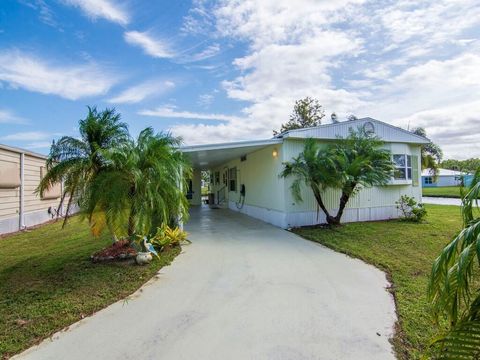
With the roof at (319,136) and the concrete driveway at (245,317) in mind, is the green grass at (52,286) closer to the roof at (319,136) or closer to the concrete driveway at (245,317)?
the concrete driveway at (245,317)

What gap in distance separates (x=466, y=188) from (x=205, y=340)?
2.68 metres

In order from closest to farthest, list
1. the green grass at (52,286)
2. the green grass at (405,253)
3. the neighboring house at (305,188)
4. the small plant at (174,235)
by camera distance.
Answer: the green grass at (405,253) < the green grass at (52,286) < the small plant at (174,235) < the neighboring house at (305,188)

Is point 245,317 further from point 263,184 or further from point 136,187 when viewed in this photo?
point 263,184

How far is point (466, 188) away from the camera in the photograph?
5.85ft

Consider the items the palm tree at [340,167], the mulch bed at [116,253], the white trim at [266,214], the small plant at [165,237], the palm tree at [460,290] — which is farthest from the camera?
the white trim at [266,214]

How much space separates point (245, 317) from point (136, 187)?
317cm

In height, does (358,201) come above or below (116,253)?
above

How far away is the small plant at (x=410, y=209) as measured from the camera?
9977mm

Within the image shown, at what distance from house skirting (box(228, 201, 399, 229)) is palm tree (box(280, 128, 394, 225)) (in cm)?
60

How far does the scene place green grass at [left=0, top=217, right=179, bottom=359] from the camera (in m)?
3.20

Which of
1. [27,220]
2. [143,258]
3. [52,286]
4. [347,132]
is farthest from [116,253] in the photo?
[347,132]

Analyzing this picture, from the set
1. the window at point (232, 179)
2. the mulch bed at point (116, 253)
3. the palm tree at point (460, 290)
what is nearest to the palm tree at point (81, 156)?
the mulch bed at point (116, 253)

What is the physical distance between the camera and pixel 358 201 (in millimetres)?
10438

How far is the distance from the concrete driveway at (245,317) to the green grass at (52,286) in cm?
23
